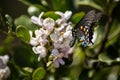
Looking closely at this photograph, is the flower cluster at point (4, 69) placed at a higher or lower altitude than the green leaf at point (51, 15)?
lower

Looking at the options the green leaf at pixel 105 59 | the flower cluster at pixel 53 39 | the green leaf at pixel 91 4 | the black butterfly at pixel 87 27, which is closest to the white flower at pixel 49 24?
the flower cluster at pixel 53 39

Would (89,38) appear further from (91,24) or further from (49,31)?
(49,31)

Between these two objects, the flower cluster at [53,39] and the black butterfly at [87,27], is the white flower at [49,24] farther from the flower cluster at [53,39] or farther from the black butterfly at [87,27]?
the black butterfly at [87,27]

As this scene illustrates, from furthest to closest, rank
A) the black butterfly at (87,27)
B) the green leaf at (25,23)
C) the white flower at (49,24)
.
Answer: the green leaf at (25,23) < the white flower at (49,24) < the black butterfly at (87,27)

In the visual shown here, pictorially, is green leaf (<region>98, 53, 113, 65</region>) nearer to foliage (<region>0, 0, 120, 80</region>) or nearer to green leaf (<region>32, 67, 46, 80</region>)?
foliage (<region>0, 0, 120, 80</region>)

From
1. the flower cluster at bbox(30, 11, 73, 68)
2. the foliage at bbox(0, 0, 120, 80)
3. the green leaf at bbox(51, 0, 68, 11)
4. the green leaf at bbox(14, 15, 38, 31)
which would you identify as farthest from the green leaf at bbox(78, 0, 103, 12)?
the flower cluster at bbox(30, 11, 73, 68)

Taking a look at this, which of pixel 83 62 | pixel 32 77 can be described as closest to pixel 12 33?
pixel 32 77

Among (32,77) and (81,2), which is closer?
(32,77)
